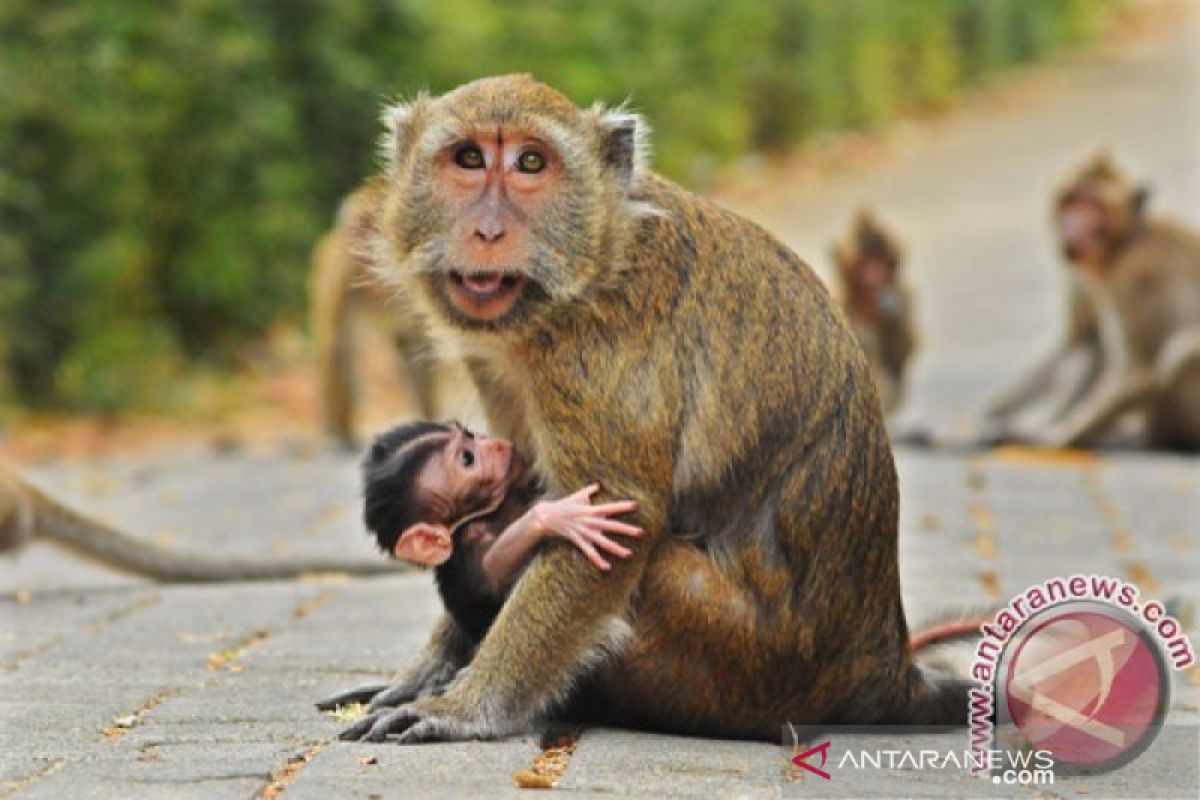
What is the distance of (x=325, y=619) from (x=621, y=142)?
2582mm

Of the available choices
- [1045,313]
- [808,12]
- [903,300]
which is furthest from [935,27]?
[903,300]

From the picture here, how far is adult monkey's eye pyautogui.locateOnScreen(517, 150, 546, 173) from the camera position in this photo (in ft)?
16.8

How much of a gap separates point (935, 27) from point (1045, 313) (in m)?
11.7

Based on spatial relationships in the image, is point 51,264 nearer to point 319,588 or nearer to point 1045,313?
point 319,588

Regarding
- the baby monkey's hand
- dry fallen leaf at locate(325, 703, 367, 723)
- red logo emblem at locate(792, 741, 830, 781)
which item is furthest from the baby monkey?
red logo emblem at locate(792, 741, 830, 781)

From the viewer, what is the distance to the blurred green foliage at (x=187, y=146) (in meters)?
14.5

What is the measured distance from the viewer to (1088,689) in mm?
5148

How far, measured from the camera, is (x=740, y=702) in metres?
5.24

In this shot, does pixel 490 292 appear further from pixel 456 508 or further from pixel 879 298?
pixel 879 298

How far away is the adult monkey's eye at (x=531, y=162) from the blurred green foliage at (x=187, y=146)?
9.62 metres

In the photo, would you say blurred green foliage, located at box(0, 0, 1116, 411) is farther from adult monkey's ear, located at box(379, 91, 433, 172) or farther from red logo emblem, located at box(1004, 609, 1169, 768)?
red logo emblem, located at box(1004, 609, 1169, 768)

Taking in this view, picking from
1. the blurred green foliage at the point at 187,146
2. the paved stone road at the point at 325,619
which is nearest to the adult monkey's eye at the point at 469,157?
the paved stone road at the point at 325,619

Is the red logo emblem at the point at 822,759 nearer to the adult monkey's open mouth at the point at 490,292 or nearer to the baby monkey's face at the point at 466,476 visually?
the baby monkey's face at the point at 466,476

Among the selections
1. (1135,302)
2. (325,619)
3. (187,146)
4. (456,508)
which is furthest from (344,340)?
(456,508)
